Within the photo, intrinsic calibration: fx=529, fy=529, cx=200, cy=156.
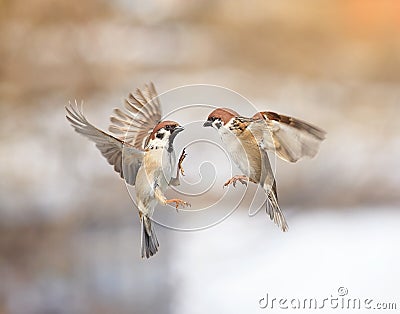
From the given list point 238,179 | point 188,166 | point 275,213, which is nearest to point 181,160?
point 188,166

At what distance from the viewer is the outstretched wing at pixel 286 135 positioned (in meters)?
1.36

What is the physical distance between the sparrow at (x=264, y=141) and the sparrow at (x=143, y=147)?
0.41ft

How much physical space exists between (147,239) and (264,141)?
400 mm

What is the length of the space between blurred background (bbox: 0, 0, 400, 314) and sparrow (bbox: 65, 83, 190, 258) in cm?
3

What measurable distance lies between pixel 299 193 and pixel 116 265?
0.52m

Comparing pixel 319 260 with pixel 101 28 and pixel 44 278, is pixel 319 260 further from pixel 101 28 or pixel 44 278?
pixel 101 28

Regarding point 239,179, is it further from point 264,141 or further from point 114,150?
point 114,150

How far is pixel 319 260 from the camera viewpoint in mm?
1339

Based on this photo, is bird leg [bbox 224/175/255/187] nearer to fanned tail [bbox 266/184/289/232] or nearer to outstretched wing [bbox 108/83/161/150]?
fanned tail [bbox 266/184/289/232]

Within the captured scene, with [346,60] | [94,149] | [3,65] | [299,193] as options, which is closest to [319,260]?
[299,193]

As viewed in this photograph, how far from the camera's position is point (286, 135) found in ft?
4.50

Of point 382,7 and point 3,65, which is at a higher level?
point 382,7

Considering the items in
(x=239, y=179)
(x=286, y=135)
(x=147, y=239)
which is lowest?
(x=147, y=239)

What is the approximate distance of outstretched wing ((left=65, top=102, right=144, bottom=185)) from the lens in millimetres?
1410
